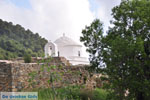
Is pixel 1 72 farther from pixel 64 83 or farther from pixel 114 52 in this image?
pixel 114 52

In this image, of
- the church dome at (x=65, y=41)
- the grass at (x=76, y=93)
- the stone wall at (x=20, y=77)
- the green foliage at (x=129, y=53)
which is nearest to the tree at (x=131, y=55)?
the green foliage at (x=129, y=53)

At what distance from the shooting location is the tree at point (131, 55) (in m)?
13.0

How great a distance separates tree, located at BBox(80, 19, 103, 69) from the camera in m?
15.3

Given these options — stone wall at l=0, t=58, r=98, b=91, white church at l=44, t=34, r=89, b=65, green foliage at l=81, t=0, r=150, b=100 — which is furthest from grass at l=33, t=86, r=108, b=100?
white church at l=44, t=34, r=89, b=65

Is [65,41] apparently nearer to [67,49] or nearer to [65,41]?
[65,41]

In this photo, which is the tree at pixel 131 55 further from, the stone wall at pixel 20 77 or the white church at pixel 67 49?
the white church at pixel 67 49

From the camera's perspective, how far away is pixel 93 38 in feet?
50.4

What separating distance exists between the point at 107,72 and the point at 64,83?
99.9 inches

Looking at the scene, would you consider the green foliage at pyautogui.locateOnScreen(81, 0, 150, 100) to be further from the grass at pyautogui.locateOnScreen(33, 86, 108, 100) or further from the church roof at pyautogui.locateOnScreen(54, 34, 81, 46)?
the church roof at pyautogui.locateOnScreen(54, 34, 81, 46)

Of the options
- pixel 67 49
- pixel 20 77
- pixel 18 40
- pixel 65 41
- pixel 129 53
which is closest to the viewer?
pixel 129 53

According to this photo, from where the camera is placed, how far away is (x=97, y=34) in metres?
15.3

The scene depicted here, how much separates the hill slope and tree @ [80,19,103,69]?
29.1 meters

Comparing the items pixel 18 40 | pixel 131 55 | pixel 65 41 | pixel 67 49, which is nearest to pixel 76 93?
pixel 131 55

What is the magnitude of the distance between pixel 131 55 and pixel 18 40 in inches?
1565
